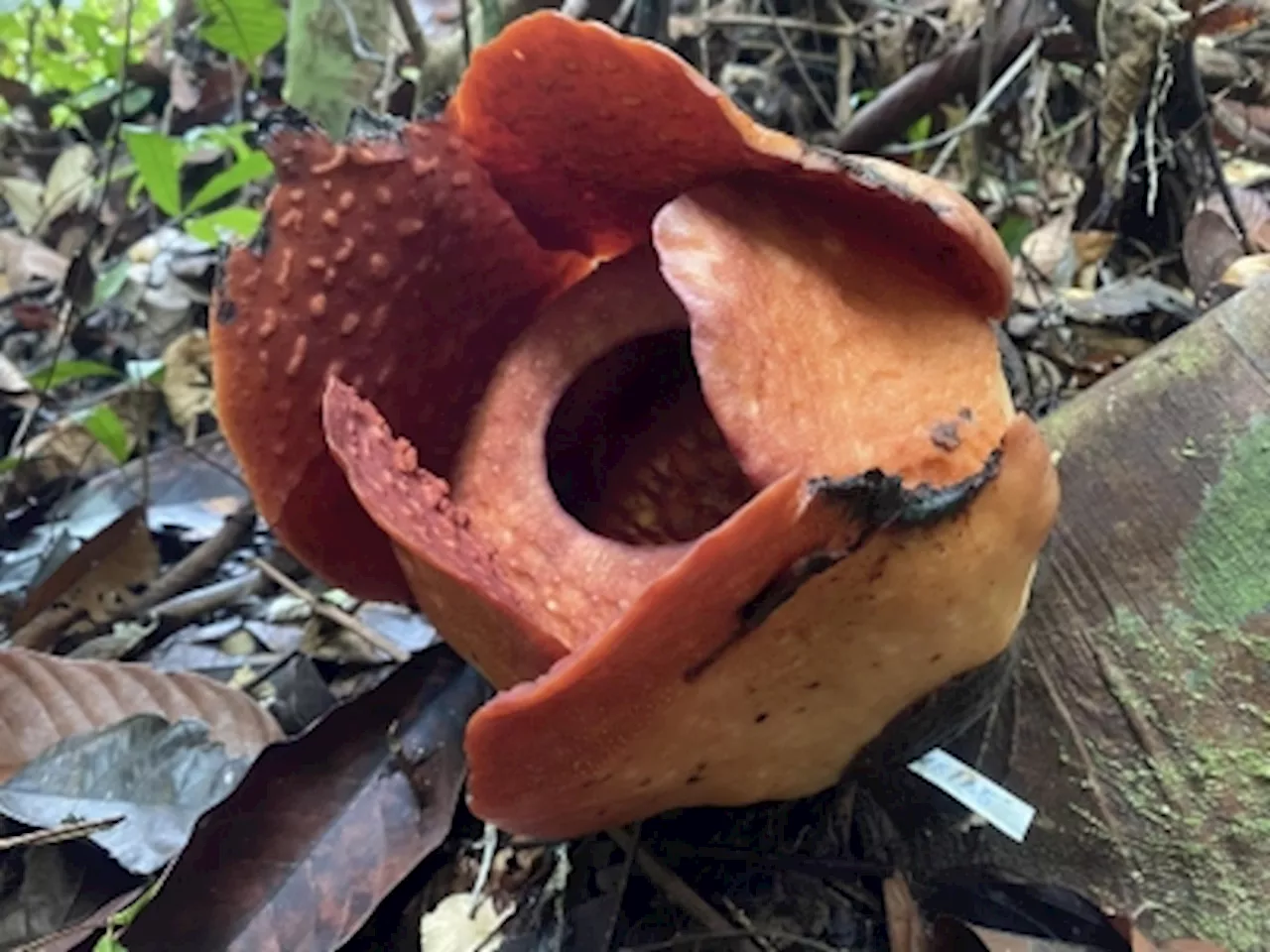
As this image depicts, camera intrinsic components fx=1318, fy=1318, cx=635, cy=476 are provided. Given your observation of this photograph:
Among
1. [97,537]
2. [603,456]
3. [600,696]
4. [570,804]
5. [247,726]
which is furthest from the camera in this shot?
[97,537]

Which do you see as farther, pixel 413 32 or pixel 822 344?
pixel 413 32

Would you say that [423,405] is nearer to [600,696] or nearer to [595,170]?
[595,170]

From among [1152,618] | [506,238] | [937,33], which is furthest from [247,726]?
[937,33]

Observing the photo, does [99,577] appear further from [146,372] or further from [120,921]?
[120,921]

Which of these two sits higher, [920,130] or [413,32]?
[413,32]

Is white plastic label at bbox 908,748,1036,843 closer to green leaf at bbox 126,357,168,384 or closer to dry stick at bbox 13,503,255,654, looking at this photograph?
dry stick at bbox 13,503,255,654

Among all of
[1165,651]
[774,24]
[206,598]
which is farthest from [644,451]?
[774,24]

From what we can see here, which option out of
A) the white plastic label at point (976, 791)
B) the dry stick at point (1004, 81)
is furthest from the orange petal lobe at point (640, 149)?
the dry stick at point (1004, 81)
